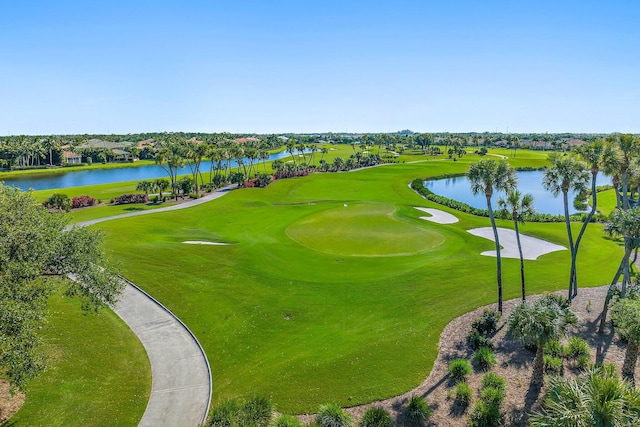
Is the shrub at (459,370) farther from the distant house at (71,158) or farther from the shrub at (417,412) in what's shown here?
the distant house at (71,158)

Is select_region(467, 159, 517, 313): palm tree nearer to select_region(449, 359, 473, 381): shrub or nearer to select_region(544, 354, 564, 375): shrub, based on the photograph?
select_region(544, 354, 564, 375): shrub

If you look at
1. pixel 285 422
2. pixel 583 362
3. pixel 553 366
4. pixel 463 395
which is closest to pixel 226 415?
pixel 285 422

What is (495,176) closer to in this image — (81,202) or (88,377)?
(88,377)

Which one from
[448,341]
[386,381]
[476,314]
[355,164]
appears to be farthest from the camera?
[355,164]

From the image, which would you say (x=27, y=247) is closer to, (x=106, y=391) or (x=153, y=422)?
(x=106, y=391)

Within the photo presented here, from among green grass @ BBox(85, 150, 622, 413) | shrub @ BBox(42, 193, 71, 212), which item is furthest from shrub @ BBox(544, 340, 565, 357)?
shrub @ BBox(42, 193, 71, 212)

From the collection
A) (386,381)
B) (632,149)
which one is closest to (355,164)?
(632,149)
